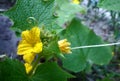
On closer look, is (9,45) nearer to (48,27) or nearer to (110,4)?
(48,27)

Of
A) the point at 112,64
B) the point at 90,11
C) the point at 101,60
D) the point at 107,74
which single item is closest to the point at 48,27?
the point at 101,60

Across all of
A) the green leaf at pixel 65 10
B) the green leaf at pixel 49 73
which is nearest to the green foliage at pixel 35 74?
the green leaf at pixel 49 73

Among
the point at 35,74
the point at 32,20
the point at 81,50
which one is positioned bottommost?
the point at 81,50

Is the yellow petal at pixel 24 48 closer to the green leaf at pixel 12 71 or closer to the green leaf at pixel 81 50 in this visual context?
the green leaf at pixel 12 71

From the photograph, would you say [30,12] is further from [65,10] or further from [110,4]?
[65,10]

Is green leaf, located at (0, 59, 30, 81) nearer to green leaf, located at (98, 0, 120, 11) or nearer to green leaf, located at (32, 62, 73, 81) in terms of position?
green leaf, located at (32, 62, 73, 81)

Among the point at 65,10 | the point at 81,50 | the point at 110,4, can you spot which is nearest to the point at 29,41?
the point at 110,4
